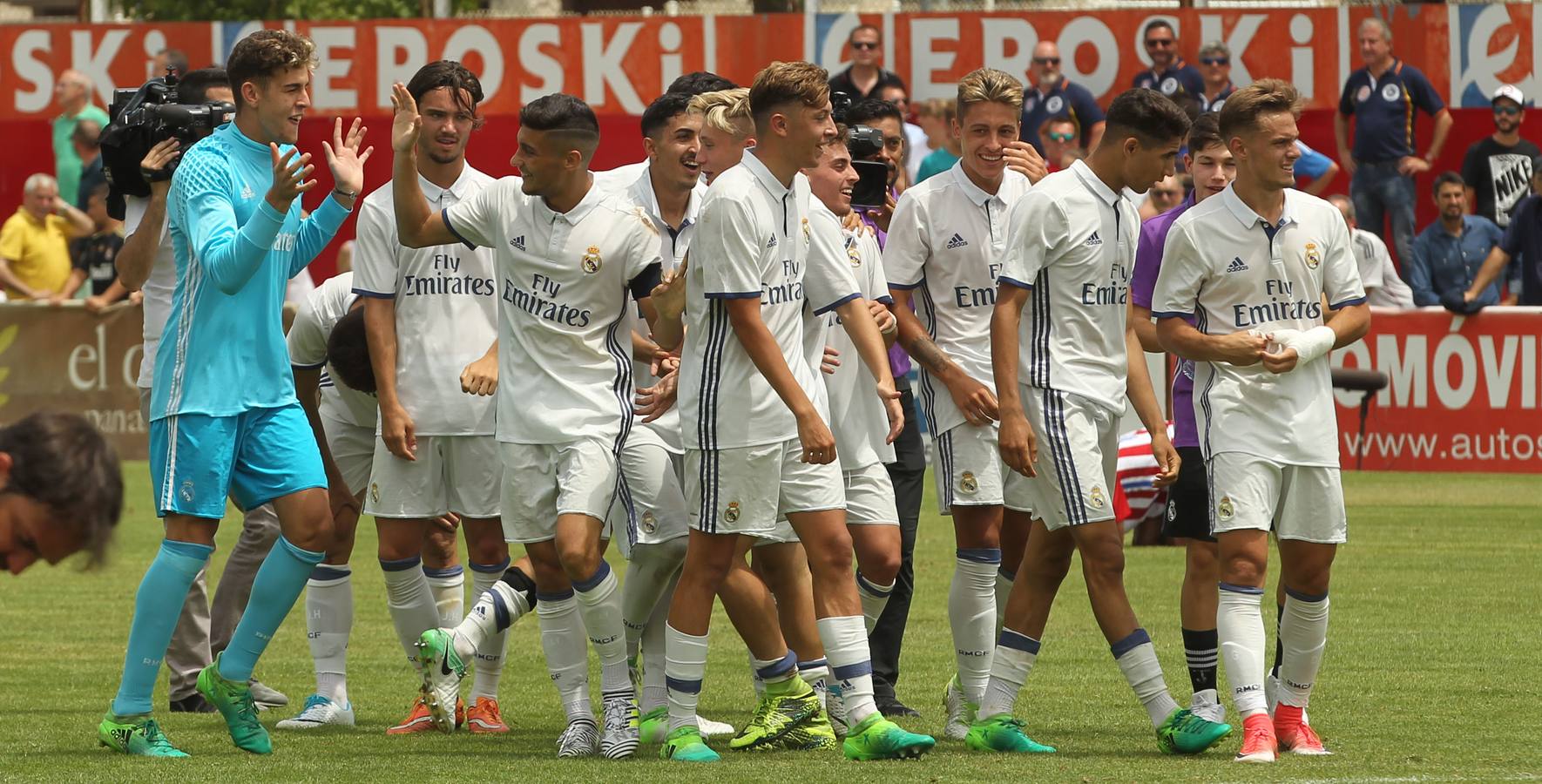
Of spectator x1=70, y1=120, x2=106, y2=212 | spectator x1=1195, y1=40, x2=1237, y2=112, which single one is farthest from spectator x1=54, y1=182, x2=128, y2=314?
spectator x1=1195, y1=40, x2=1237, y2=112

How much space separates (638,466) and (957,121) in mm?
1892

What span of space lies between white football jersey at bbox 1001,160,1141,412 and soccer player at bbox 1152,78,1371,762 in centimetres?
20

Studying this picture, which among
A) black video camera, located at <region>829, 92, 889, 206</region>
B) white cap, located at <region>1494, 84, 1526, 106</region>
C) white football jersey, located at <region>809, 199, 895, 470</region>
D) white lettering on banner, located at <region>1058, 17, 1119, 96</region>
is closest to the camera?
white football jersey, located at <region>809, 199, 895, 470</region>

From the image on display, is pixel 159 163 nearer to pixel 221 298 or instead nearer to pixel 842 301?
pixel 221 298

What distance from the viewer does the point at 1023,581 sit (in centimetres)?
748

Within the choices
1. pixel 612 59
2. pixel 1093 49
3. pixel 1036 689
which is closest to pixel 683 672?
pixel 1036 689

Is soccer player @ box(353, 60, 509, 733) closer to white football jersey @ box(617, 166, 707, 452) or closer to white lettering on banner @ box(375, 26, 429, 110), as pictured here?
white football jersey @ box(617, 166, 707, 452)

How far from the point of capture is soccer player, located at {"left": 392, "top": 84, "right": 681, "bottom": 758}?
7.23 m

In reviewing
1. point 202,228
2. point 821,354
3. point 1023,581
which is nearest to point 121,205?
point 202,228

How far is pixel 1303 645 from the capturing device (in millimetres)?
7258

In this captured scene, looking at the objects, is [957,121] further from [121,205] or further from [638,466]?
[121,205]

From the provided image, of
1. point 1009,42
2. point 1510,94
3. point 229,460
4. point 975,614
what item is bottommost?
point 975,614

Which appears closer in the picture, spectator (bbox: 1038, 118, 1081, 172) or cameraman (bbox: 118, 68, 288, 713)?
cameraman (bbox: 118, 68, 288, 713)

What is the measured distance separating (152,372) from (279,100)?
1.23m
